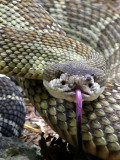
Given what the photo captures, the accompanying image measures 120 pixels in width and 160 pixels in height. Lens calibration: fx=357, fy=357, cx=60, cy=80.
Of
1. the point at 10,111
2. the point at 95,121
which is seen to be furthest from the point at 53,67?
the point at 10,111

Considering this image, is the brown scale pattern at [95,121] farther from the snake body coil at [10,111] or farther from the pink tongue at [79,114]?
the snake body coil at [10,111]

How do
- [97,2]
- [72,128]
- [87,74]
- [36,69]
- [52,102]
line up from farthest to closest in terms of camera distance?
[97,2]
[36,69]
[52,102]
[72,128]
[87,74]

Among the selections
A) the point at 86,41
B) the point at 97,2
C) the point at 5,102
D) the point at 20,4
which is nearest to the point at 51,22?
the point at 20,4

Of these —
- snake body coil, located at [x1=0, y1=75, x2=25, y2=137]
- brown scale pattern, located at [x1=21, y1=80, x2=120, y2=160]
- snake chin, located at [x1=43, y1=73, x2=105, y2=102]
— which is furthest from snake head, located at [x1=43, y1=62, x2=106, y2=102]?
snake body coil, located at [x1=0, y1=75, x2=25, y2=137]

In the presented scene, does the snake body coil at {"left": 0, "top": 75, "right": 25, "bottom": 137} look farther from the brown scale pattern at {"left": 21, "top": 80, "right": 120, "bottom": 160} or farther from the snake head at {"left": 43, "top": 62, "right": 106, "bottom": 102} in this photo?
the snake head at {"left": 43, "top": 62, "right": 106, "bottom": 102}

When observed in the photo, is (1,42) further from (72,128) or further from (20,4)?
(72,128)

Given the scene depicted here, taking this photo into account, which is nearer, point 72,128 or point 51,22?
point 72,128
